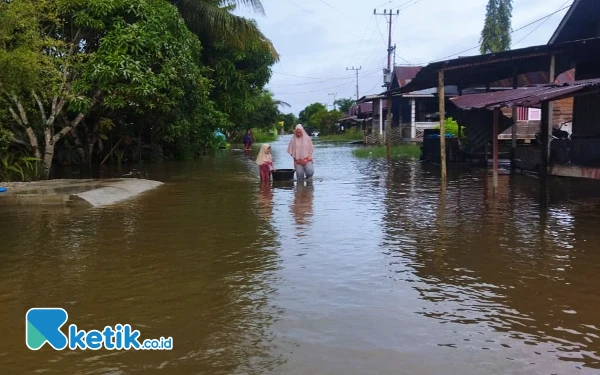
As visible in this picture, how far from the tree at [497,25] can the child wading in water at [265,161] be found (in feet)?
123

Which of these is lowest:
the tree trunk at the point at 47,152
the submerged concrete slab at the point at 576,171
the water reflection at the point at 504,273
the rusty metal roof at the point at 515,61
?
the water reflection at the point at 504,273

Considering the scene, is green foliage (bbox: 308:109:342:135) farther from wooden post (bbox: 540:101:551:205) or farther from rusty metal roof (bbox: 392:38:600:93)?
wooden post (bbox: 540:101:551:205)

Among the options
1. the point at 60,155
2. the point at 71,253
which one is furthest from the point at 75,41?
the point at 71,253

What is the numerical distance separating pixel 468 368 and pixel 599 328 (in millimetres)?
1394

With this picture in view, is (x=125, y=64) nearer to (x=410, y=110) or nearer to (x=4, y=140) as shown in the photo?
(x=4, y=140)

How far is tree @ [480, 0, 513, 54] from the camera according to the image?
47156 mm

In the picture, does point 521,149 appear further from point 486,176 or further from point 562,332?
point 562,332

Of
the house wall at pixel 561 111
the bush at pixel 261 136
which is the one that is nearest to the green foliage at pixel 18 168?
the house wall at pixel 561 111

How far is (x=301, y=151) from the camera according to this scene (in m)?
14.8

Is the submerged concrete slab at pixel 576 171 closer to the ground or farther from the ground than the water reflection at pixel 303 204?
farther from the ground

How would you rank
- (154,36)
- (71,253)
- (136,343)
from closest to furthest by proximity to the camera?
(136,343), (71,253), (154,36)

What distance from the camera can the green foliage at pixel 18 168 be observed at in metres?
14.1

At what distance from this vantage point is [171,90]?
16.8m

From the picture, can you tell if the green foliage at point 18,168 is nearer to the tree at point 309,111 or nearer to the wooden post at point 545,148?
the wooden post at point 545,148
